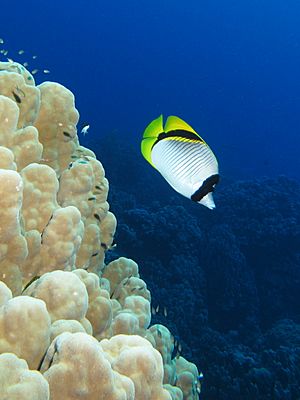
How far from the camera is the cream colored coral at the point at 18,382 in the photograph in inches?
51.8

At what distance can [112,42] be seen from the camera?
127 m

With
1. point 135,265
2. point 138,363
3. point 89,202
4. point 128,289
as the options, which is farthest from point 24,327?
point 135,265

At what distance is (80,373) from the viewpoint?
1.54 meters

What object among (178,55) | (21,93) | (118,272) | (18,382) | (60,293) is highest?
(178,55)

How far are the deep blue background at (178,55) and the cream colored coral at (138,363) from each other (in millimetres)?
99464

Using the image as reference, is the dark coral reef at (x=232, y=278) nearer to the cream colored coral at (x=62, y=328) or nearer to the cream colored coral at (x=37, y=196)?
the cream colored coral at (x=37, y=196)

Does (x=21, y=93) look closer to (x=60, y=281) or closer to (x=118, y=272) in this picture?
(x=60, y=281)

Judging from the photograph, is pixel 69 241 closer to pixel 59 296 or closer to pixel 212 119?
pixel 59 296

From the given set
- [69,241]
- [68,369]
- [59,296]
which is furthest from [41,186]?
[68,369]

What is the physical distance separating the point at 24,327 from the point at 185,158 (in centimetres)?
110

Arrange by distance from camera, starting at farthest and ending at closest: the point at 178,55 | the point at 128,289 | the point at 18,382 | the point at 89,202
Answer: the point at 178,55 < the point at 128,289 < the point at 89,202 < the point at 18,382

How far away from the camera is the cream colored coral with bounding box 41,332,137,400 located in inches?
60.3

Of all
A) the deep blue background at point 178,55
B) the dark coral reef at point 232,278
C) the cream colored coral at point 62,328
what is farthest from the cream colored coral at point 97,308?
the deep blue background at point 178,55

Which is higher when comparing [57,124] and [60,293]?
[57,124]
